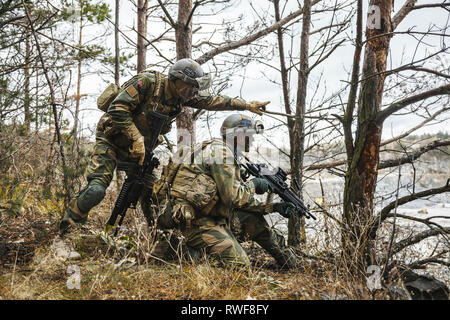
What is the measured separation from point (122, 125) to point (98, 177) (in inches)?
23.9

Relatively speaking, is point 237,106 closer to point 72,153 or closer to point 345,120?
point 345,120

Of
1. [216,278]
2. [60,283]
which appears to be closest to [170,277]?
[216,278]

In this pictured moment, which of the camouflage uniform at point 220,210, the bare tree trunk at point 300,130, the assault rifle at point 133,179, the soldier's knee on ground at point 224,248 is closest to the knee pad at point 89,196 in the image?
the assault rifle at point 133,179

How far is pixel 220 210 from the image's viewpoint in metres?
3.46

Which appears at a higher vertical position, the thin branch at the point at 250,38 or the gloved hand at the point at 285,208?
the thin branch at the point at 250,38

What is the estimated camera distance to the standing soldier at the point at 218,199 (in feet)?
10.8

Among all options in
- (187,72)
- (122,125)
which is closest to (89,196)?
(122,125)

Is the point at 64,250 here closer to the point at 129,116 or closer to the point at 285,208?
the point at 129,116

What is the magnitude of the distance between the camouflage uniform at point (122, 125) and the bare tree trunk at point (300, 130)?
1.54 m

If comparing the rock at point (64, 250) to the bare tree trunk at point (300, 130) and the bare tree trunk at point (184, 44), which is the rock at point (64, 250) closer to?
the bare tree trunk at point (184, 44)

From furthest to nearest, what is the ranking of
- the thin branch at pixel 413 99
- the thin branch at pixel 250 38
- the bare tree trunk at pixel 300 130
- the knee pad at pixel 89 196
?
the thin branch at pixel 250 38
the bare tree trunk at pixel 300 130
the knee pad at pixel 89 196
the thin branch at pixel 413 99

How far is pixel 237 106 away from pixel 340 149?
228 centimetres

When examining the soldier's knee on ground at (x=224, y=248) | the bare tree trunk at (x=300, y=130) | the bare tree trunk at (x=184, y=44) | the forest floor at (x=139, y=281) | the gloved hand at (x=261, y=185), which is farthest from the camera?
the bare tree trunk at (x=184, y=44)

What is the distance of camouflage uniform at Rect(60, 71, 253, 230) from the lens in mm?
3527
